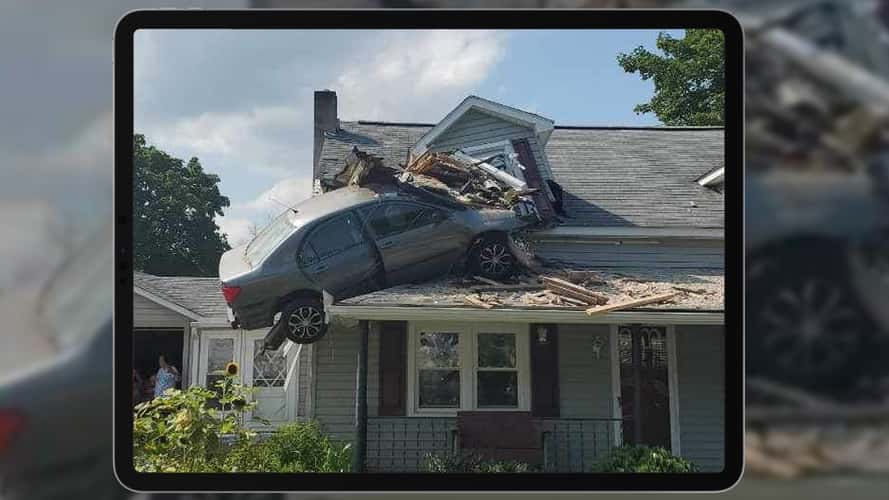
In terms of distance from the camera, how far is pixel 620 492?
247cm

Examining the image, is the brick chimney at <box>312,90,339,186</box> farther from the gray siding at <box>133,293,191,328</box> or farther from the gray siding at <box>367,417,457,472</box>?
the gray siding at <box>367,417,457,472</box>

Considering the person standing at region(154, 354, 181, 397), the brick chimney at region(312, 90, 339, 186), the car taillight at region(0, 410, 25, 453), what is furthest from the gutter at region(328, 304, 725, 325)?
the car taillight at region(0, 410, 25, 453)

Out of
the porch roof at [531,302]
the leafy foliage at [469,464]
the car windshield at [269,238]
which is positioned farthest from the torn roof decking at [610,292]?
the leafy foliage at [469,464]

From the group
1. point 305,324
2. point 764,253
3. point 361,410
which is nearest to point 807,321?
point 764,253

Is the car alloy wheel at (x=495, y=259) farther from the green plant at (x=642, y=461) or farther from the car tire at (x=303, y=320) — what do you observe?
the green plant at (x=642, y=461)

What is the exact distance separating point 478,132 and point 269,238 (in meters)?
0.78

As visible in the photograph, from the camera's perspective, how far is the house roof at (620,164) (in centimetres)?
249

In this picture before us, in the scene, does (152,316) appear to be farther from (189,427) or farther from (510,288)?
(510,288)

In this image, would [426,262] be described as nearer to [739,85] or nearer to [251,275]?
[251,275]

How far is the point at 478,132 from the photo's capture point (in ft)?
8.16

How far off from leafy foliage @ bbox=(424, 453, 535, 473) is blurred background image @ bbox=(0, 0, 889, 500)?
699 millimetres

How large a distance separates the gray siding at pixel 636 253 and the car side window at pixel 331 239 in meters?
0.63

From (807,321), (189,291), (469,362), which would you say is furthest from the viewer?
(469,362)

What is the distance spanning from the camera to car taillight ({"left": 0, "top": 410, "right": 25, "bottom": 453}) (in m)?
2.43
